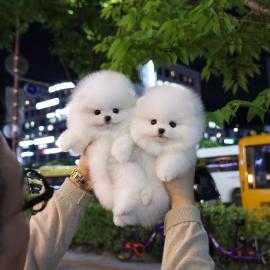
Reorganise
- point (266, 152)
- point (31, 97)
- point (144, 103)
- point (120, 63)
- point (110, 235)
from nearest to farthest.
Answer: point (144, 103)
point (120, 63)
point (110, 235)
point (31, 97)
point (266, 152)

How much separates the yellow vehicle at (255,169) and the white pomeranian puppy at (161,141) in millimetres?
9560

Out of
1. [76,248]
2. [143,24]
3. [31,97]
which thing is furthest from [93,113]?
[31,97]

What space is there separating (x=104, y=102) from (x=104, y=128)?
10cm

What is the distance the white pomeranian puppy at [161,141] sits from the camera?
62.0 inches

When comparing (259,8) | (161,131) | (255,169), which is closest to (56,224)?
(161,131)

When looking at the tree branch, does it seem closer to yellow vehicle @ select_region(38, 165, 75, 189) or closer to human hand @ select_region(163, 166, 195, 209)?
human hand @ select_region(163, 166, 195, 209)

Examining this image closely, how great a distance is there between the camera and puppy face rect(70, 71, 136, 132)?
168 cm

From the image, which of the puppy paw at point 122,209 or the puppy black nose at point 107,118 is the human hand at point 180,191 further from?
the puppy black nose at point 107,118

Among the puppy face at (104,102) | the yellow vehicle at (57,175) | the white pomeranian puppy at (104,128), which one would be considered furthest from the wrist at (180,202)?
the yellow vehicle at (57,175)

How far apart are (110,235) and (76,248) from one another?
1.13 m

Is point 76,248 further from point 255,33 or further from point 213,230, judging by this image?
point 255,33

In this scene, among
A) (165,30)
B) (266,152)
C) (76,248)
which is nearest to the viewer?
(165,30)

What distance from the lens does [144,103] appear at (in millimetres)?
1639

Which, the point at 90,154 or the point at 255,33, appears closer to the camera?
the point at 90,154
